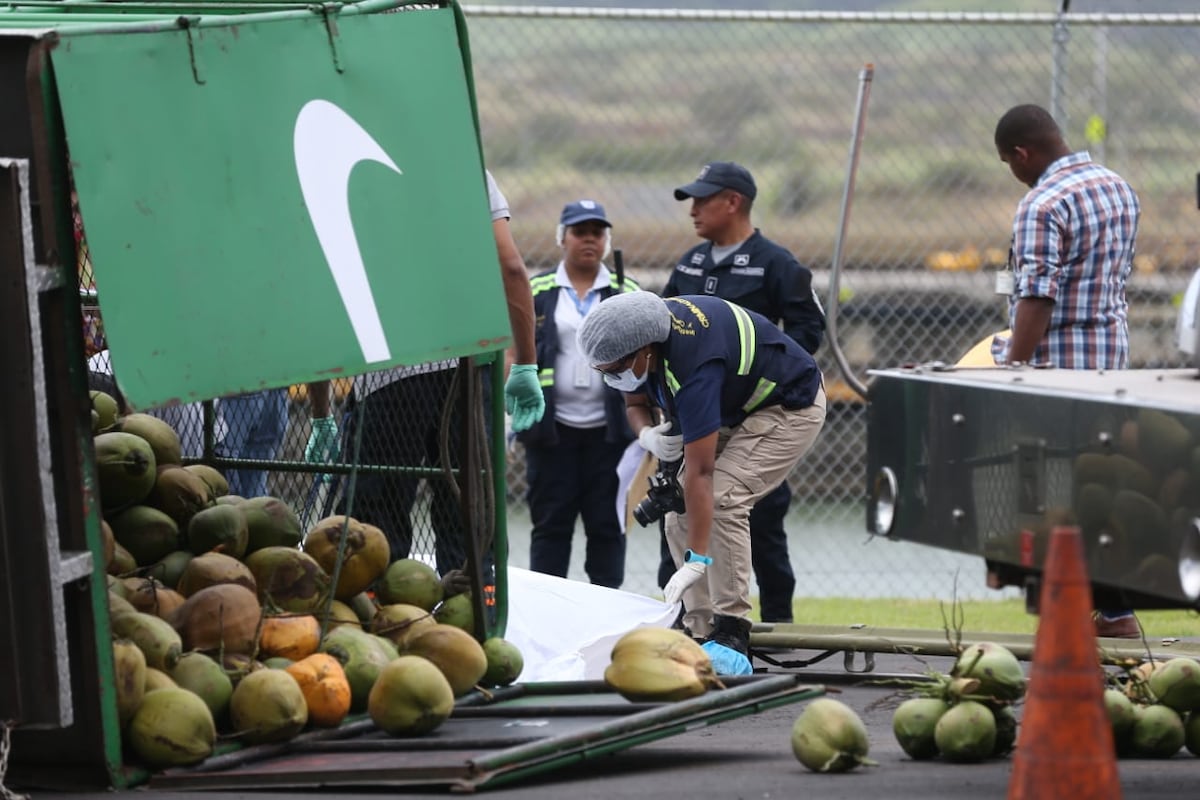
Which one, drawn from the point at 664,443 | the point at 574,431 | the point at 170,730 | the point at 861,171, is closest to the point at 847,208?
the point at 574,431

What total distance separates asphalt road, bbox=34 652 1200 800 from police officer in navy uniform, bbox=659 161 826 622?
2.71 m

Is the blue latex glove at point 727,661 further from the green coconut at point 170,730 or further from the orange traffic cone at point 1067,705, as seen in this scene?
the orange traffic cone at point 1067,705

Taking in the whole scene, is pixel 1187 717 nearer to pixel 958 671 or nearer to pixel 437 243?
pixel 958 671

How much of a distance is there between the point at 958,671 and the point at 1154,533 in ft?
3.42

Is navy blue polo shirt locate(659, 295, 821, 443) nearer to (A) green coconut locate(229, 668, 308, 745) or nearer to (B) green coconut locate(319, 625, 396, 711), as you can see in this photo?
(B) green coconut locate(319, 625, 396, 711)

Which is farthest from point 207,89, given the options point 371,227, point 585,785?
point 585,785

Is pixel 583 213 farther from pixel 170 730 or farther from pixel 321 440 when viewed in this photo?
pixel 170 730

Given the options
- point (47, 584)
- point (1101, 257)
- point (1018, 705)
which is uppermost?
point (1101, 257)

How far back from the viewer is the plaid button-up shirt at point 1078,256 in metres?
7.24

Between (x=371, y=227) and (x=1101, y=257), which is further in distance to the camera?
(x=1101, y=257)

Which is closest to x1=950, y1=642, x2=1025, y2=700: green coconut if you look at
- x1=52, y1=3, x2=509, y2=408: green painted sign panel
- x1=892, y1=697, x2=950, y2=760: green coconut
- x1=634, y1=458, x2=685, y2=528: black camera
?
x1=892, y1=697, x2=950, y2=760: green coconut

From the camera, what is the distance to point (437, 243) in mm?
5332

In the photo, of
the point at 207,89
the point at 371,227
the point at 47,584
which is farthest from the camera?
the point at 371,227

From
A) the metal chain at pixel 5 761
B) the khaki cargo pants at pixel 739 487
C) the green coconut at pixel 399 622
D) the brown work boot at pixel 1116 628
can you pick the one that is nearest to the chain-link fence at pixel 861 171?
the brown work boot at pixel 1116 628
